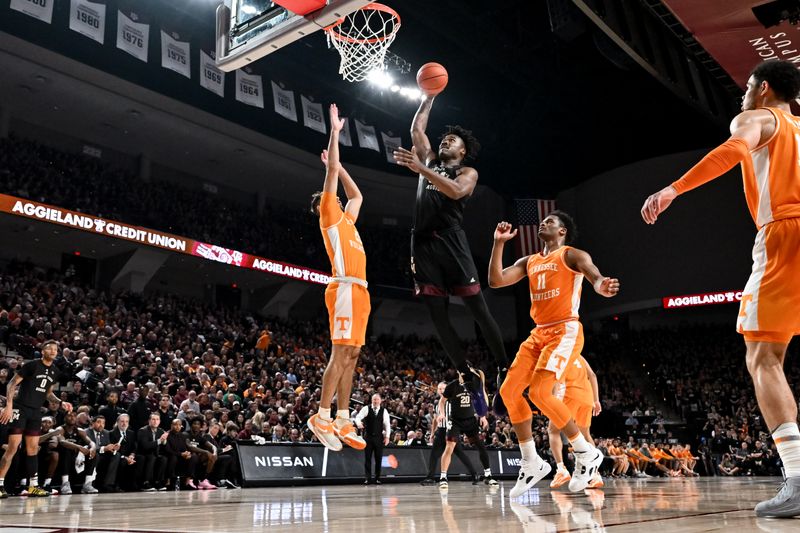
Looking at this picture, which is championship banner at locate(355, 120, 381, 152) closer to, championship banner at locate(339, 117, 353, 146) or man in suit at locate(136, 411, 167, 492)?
championship banner at locate(339, 117, 353, 146)

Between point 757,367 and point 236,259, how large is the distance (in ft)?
66.8

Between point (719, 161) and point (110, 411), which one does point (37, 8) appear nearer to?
point (110, 411)

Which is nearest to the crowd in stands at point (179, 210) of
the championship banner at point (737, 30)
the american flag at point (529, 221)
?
the american flag at point (529, 221)

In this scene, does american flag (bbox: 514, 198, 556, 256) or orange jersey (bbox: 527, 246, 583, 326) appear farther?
american flag (bbox: 514, 198, 556, 256)

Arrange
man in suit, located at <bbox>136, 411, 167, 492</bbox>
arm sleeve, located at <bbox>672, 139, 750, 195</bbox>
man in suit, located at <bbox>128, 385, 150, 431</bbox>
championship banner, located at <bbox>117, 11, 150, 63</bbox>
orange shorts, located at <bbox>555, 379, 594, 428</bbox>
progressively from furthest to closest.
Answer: championship banner, located at <bbox>117, 11, 150, 63</bbox> → man in suit, located at <bbox>128, 385, 150, 431</bbox> → man in suit, located at <bbox>136, 411, 167, 492</bbox> → orange shorts, located at <bbox>555, 379, 594, 428</bbox> → arm sleeve, located at <bbox>672, 139, 750, 195</bbox>

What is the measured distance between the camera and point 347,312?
5.64 m

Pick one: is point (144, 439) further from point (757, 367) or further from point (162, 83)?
point (162, 83)

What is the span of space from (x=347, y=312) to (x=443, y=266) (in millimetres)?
910

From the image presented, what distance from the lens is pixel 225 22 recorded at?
7.09 metres

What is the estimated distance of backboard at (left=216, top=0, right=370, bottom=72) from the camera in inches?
242

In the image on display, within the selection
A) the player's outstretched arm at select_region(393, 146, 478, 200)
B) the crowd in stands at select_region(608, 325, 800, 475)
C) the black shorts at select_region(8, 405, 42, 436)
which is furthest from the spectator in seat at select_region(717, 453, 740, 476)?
the black shorts at select_region(8, 405, 42, 436)

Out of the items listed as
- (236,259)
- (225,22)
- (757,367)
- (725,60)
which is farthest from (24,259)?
(757,367)

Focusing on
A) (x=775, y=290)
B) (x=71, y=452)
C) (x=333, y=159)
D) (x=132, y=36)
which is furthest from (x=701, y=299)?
(x=775, y=290)

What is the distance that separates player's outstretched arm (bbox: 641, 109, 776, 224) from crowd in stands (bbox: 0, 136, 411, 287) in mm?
18035
